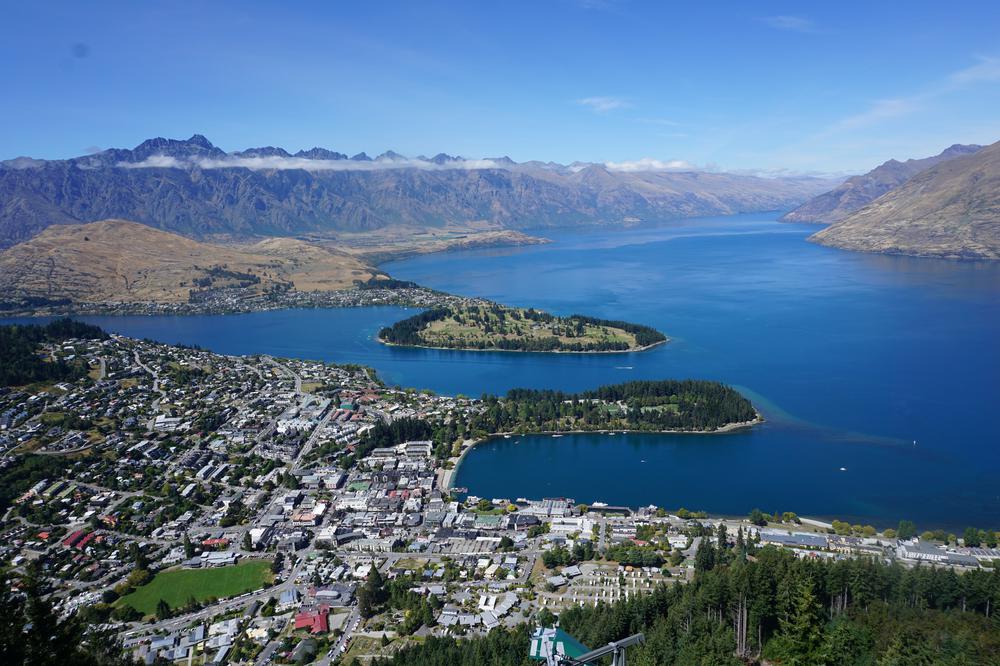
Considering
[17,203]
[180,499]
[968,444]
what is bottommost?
[180,499]

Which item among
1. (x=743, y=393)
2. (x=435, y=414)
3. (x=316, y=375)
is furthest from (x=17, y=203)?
(x=743, y=393)

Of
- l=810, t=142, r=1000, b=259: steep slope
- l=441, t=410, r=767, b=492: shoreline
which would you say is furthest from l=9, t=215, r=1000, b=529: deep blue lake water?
l=810, t=142, r=1000, b=259: steep slope

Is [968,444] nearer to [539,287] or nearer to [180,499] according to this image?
[180,499]

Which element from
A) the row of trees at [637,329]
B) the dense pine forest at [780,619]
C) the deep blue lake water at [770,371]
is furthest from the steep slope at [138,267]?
the dense pine forest at [780,619]

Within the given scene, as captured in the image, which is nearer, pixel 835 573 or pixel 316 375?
pixel 835 573

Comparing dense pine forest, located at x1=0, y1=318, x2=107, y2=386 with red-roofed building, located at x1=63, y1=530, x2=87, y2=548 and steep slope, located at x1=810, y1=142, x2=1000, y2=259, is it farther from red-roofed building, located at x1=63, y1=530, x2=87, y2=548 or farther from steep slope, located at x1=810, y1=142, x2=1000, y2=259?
steep slope, located at x1=810, y1=142, x2=1000, y2=259

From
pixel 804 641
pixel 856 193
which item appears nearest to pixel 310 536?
pixel 804 641

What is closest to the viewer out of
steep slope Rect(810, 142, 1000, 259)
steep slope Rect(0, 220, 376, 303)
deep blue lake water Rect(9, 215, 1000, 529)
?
deep blue lake water Rect(9, 215, 1000, 529)
